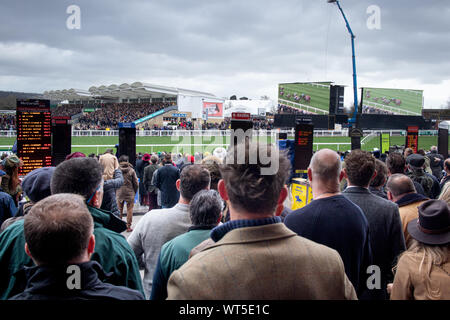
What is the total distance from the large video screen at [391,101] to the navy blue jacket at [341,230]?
57106 mm

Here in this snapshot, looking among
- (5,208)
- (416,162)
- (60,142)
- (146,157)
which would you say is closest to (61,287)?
(5,208)

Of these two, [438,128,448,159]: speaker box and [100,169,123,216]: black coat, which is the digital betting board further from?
[438,128,448,159]: speaker box

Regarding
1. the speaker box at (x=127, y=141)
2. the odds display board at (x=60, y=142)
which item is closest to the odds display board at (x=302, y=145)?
the speaker box at (x=127, y=141)

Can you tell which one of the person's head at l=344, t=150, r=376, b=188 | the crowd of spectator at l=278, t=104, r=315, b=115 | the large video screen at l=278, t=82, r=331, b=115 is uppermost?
the large video screen at l=278, t=82, r=331, b=115

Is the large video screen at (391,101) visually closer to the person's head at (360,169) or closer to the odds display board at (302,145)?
the odds display board at (302,145)

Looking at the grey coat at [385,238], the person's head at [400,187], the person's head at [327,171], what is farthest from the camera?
the person's head at [400,187]

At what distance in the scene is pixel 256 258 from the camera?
1.34 m

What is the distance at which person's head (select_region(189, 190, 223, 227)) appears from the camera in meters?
2.47

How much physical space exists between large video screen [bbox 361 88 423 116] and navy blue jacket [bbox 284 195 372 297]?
57.1 meters

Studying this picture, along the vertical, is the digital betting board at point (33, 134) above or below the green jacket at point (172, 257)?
above

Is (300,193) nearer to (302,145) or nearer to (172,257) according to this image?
(302,145)

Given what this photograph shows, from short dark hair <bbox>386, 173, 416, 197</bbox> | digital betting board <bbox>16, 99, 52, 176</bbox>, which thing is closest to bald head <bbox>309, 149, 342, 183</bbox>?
short dark hair <bbox>386, 173, 416, 197</bbox>

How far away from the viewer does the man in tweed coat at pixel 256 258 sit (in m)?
1.30

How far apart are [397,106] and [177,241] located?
201 feet
